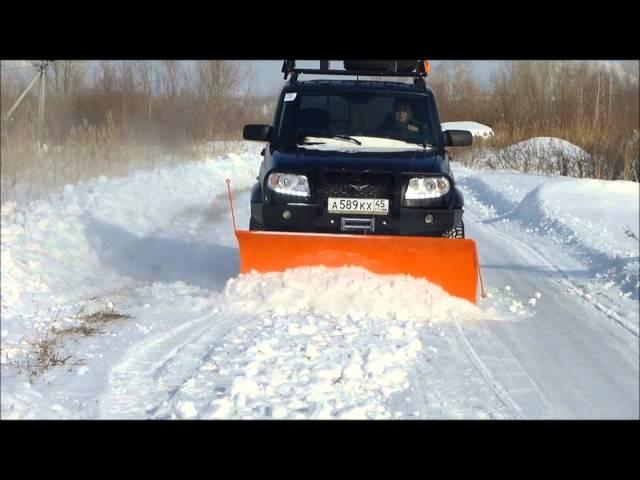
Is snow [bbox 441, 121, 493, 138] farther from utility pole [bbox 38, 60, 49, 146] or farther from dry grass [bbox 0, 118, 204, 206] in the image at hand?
utility pole [bbox 38, 60, 49, 146]

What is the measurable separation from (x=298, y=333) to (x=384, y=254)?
1.23 m

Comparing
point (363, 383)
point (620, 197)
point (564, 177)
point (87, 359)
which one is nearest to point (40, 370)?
point (87, 359)

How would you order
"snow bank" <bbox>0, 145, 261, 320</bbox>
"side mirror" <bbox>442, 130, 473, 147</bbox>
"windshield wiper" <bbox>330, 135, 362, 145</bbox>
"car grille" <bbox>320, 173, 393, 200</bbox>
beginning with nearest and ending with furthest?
1. "car grille" <bbox>320, 173, 393, 200</bbox>
2. "snow bank" <bbox>0, 145, 261, 320</bbox>
3. "windshield wiper" <bbox>330, 135, 362, 145</bbox>
4. "side mirror" <bbox>442, 130, 473, 147</bbox>

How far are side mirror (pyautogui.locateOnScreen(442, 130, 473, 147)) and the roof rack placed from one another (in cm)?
72

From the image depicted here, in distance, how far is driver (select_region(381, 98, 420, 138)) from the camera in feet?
23.3

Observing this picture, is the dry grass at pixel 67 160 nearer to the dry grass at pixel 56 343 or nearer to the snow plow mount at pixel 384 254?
the dry grass at pixel 56 343

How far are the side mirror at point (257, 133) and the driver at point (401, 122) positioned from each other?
1128mm

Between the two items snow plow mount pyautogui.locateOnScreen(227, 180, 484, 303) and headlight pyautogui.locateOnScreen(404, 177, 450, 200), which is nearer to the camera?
snow plow mount pyautogui.locateOnScreen(227, 180, 484, 303)

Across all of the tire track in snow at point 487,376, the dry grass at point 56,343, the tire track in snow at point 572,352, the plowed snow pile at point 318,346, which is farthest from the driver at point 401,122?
the dry grass at point 56,343

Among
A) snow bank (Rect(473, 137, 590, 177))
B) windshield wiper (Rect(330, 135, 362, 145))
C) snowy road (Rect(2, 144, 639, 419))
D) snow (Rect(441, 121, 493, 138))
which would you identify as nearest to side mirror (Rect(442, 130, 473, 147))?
windshield wiper (Rect(330, 135, 362, 145))

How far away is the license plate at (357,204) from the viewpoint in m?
6.30

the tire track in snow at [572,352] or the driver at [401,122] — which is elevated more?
the driver at [401,122]

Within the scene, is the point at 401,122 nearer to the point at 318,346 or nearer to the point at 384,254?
the point at 384,254

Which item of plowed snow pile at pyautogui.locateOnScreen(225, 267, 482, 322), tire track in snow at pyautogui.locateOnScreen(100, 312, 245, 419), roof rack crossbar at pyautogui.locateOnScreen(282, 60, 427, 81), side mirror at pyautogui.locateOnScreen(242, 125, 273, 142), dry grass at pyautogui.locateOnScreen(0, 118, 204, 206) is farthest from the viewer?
roof rack crossbar at pyautogui.locateOnScreen(282, 60, 427, 81)
